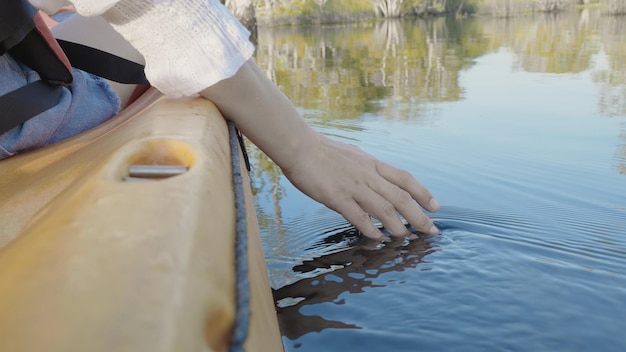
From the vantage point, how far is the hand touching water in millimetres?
1131

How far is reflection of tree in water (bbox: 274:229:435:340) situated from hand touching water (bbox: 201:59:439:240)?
6cm

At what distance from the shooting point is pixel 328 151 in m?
1.30

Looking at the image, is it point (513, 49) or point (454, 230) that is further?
point (513, 49)

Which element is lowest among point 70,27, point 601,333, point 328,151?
Result: point 601,333

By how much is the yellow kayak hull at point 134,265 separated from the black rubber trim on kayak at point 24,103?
34 centimetres

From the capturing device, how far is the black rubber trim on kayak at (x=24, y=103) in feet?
3.45

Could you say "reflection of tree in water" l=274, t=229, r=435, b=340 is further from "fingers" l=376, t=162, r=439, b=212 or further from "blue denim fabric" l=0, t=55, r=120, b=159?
"blue denim fabric" l=0, t=55, r=120, b=159

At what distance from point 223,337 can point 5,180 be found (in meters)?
0.67

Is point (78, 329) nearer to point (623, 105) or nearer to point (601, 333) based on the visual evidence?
Answer: point (601, 333)

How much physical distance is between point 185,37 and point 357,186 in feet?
1.75

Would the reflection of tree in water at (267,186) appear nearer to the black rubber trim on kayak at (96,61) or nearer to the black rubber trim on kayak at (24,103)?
the black rubber trim on kayak at (96,61)

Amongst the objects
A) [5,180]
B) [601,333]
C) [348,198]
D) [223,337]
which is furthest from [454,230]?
[223,337]

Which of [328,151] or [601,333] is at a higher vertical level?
[328,151]

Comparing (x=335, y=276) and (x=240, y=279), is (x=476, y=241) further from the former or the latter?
(x=240, y=279)
